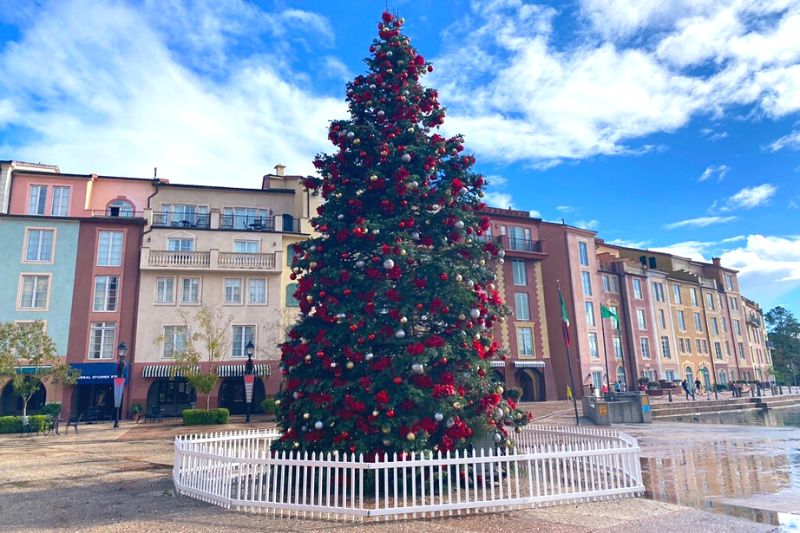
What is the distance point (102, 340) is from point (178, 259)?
651cm

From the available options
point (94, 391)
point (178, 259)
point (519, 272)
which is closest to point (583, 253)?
point (519, 272)

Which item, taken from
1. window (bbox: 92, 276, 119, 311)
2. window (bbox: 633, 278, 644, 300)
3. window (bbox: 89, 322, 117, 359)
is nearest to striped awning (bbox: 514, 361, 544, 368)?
window (bbox: 633, 278, 644, 300)

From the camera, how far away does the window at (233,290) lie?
33.8m

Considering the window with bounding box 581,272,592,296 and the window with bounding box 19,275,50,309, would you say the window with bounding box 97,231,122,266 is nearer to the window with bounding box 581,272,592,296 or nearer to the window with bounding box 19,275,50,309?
the window with bounding box 19,275,50,309

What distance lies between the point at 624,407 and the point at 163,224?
30.3 meters

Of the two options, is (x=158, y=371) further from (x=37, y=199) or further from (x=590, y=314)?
(x=590, y=314)

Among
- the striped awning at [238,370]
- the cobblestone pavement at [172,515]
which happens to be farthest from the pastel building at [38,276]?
the cobblestone pavement at [172,515]

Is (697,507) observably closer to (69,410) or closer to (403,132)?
(403,132)

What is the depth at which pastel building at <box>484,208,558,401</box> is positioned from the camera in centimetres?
4209

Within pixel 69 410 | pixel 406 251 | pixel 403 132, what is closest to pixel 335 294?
pixel 406 251

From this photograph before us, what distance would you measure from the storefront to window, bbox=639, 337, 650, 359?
44.8 metres

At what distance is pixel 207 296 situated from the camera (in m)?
33.3

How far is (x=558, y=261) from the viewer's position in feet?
151

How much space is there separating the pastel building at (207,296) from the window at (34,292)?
551 cm
